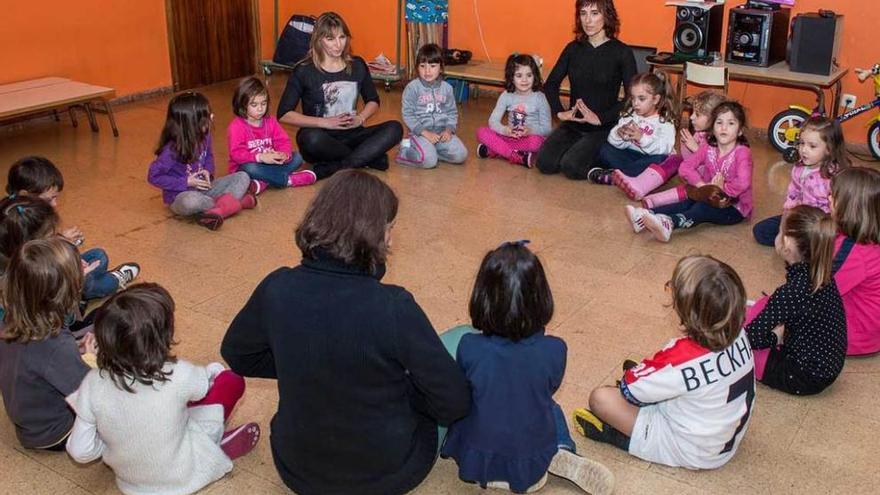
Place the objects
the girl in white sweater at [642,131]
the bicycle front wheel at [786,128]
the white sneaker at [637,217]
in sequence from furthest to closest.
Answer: the bicycle front wheel at [786,128] < the girl in white sweater at [642,131] < the white sneaker at [637,217]

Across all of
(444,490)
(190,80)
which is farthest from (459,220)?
(190,80)

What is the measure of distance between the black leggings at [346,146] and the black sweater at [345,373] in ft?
9.83

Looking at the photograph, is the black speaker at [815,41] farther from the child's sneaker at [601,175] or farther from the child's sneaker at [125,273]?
the child's sneaker at [125,273]

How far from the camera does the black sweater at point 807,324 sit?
290 centimetres

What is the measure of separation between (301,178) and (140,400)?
2.89 meters

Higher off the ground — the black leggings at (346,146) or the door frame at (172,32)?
the door frame at (172,32)

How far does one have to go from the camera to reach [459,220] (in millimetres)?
4664

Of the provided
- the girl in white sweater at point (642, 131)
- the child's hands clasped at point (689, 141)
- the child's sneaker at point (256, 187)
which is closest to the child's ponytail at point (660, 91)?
the girl in white sweater at point (642, 131)

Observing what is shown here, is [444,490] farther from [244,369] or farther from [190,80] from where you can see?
[190,80]

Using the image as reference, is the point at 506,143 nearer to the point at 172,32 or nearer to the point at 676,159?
the point at 676,159

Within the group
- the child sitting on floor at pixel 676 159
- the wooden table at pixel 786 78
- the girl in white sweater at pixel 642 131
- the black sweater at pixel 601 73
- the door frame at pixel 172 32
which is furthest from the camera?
the door frame at pixel 172 32

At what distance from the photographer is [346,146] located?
544cm

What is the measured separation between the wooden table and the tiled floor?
18.4 inches

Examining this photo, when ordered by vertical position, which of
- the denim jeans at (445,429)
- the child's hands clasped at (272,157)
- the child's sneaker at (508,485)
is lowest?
the child's sneaker at (508,485)
